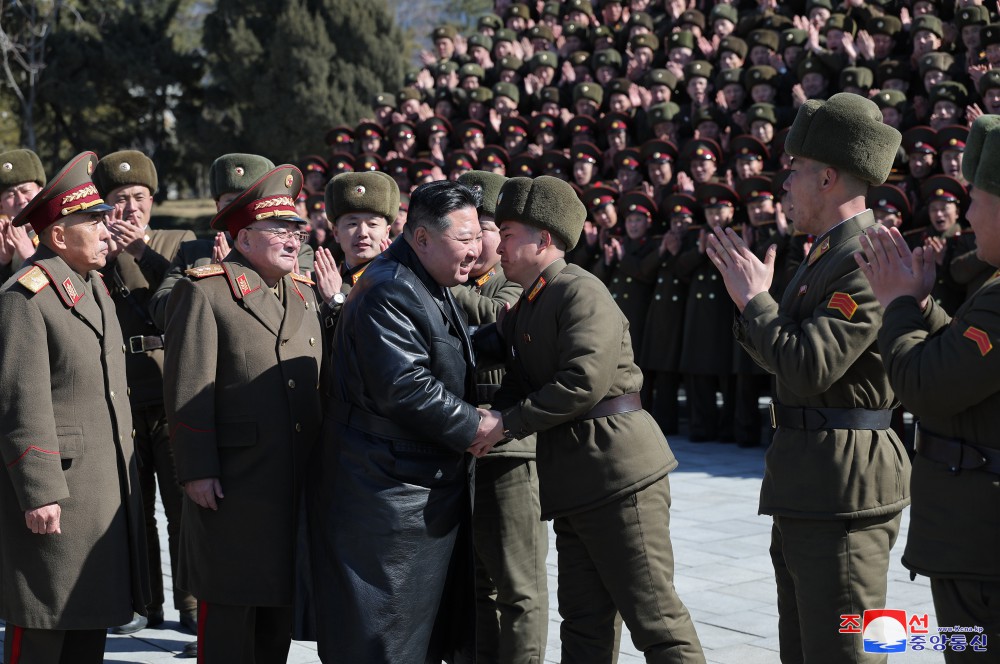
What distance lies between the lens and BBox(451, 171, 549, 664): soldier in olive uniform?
3918 millimetres

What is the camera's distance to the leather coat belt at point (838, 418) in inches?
127

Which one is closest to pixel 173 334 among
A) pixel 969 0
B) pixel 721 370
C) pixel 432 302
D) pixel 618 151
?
pixel 432 302

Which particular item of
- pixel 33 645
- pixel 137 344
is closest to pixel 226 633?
pixel 33 645

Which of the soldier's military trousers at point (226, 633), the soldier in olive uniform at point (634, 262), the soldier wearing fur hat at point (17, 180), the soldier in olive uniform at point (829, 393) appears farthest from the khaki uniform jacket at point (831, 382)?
the soldier in olive uniform at point (634, 262)

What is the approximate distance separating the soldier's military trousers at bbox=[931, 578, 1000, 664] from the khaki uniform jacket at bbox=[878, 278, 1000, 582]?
0.11 ft

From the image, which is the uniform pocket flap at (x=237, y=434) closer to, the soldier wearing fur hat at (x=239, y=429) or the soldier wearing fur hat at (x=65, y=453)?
the soldier wearing fur hat at (x=239, y=429)

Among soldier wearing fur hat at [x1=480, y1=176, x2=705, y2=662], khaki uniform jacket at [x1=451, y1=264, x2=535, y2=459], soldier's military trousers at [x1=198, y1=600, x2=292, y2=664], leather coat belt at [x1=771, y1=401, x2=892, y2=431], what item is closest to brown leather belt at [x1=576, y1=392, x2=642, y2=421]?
soldier wearing fur hat at [x1=480, y1=176, x2=705, y2=662]

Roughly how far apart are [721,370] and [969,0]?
4001 millimetres

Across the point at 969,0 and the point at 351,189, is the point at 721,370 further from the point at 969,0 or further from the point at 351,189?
the point at 351,189

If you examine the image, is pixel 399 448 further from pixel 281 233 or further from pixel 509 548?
pixel 281 233

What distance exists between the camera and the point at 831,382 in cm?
307

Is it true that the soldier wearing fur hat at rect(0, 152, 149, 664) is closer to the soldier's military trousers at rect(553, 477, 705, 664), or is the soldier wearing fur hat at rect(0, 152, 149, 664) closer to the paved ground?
the paved ground

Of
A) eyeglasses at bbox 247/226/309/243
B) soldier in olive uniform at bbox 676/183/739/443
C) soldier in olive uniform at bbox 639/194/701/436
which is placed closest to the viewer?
eyeglasses at bbox 247/226/309/243

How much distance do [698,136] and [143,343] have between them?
721 centimetres
